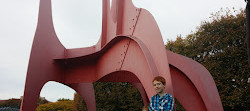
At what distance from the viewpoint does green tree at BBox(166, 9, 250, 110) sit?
13703 mm

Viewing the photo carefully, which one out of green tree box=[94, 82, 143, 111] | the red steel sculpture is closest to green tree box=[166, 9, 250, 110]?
green tree box=[94, 82, 143, 111]

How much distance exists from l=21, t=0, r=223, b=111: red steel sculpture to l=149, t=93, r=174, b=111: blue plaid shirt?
0.89 metres

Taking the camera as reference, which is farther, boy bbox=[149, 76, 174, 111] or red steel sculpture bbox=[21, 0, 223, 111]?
red steel sculpture bbox=[21, 0, 223, 111]

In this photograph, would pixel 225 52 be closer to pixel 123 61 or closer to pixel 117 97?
pixel 117 97

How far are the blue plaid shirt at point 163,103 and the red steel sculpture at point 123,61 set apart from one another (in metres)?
0.89

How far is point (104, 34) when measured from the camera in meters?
9.04

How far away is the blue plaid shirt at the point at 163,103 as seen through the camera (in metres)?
3.94

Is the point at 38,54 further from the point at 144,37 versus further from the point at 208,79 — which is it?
the point at 208,79

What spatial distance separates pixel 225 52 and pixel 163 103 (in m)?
12.1

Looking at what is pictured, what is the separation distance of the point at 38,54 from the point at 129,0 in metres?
4.20

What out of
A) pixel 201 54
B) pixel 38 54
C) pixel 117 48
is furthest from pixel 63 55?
pixel 201 54

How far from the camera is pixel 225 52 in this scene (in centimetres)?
1481

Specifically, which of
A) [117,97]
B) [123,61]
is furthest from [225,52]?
[123,61]

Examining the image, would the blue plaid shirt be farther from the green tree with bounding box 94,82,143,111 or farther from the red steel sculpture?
the green tree with bounding box 94,82,143,111
